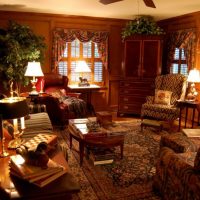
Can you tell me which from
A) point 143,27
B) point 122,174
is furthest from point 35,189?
point 143,27

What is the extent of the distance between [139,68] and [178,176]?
4.25 meters

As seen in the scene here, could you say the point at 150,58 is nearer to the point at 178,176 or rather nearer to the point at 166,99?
the point at 166,99

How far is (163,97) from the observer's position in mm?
5598

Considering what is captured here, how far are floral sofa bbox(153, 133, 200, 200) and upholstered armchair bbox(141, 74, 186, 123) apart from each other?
2.29 meters

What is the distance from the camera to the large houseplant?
5332 millimetres

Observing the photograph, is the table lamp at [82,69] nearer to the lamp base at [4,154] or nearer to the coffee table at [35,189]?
the lamp base at [4,154]

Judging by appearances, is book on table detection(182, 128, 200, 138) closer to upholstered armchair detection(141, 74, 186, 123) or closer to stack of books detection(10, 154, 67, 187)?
upholstered armchair detection(141, 74, 186, 123)

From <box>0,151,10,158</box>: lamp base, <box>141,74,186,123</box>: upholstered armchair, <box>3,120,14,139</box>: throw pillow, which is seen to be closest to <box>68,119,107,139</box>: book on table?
<box>3,120,14,139</box>: throw pillow

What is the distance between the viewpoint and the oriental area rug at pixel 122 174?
110 inches

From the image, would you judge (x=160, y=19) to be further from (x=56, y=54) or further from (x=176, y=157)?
(x=176, y=157)

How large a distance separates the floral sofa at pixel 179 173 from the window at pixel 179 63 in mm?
3527

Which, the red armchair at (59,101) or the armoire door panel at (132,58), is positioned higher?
the armoire door panel at (132,58)

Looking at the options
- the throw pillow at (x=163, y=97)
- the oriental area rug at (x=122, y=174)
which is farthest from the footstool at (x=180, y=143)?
the throw pillow at (x=163, y=97)

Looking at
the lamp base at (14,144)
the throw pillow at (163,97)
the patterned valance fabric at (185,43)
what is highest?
the patterned valance fabric at (185,43)
